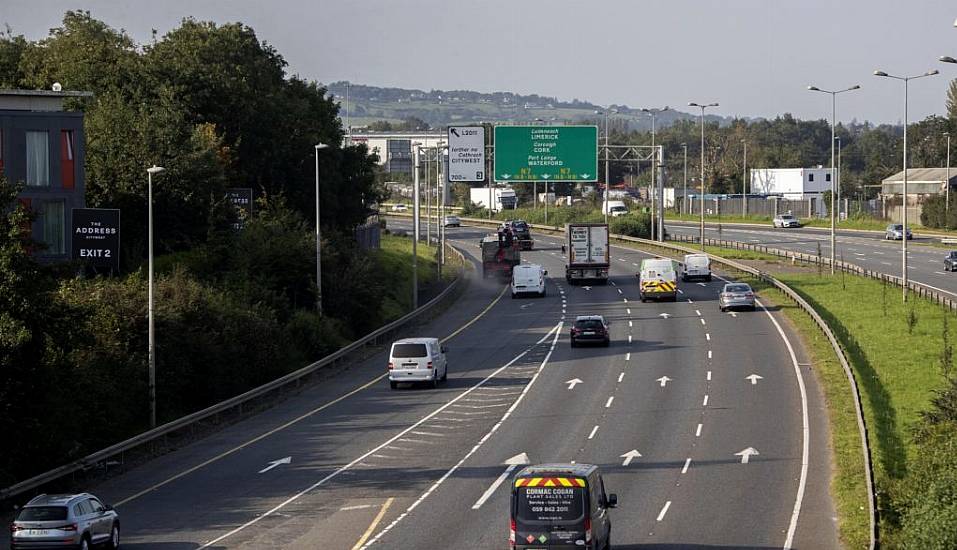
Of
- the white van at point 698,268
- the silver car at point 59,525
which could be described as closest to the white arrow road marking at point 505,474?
the silver car at point 59,525

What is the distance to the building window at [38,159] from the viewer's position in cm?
5775

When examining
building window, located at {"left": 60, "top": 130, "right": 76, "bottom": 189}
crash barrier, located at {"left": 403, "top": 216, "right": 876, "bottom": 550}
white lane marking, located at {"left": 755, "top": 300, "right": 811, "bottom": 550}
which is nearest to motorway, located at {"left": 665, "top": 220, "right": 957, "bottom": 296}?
crash barrier, located at {"left": 403, "top": 216, "right": 876, "bottom": 550}

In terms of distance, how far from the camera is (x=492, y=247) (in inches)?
3730

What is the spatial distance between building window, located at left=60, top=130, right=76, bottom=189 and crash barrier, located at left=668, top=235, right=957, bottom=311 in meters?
41.9

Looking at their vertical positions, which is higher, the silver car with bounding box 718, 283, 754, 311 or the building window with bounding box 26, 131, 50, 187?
the building window with bounding box 26, 131, 50, 187

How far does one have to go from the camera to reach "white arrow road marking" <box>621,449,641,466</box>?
34.8 metres

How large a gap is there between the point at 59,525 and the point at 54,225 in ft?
119

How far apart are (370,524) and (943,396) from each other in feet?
57.1

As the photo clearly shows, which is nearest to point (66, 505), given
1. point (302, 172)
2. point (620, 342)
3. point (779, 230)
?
point (620, 342)

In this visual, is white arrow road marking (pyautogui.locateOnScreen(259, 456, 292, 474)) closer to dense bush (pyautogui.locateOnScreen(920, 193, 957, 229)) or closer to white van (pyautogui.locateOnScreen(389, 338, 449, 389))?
white van (pyautogui.locateOnScreen(389, 338, 449, 389))

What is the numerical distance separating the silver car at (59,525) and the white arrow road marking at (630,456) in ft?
48.1

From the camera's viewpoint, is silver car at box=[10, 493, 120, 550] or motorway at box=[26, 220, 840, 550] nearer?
silver car at box=[10, 493, 120, 550]

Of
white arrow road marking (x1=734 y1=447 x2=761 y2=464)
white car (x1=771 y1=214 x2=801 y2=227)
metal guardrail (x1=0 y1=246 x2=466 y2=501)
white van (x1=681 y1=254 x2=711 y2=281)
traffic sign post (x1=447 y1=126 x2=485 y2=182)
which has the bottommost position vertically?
white arrow road marking (x1=734 y1=447 x2=761 y2=464)

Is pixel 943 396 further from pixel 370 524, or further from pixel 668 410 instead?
pixel 370 524
